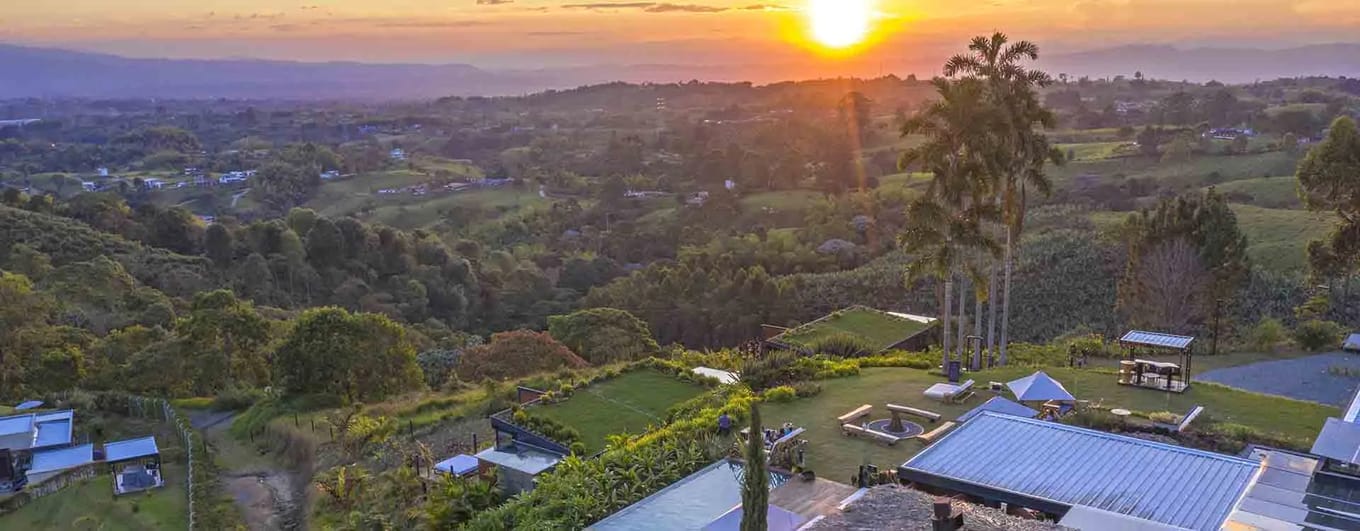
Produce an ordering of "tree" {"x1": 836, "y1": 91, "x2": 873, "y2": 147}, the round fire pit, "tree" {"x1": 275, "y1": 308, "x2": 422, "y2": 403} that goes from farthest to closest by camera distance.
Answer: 1. "tree" {"x1": 836, "y1": 91, "x2": 873, "y2": 147}
2. "tree" {"x1": 275, "y1": 308, "x2": 422, "y2": 403}
3. the round fire pit

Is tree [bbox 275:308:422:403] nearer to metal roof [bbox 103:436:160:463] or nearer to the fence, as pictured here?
the fence

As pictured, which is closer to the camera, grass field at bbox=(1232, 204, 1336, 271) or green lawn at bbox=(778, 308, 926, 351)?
green lawn at bbox=(778, 308, 926, 351)

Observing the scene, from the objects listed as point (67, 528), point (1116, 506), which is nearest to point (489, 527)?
point (1116, 506)

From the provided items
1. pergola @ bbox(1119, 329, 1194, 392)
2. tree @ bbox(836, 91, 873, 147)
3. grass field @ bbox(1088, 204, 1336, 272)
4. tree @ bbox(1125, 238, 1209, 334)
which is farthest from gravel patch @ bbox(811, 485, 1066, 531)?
tree @ bbox(836, 91, 873, 147)

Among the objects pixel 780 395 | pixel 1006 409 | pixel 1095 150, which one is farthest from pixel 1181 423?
pixel 1095 150

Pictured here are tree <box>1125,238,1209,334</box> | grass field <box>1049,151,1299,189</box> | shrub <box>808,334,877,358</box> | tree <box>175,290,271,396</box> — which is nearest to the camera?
shrub <box>808,334,877,358</box>

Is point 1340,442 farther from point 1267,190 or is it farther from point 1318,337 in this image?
point 1267,190

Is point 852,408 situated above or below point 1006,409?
below
